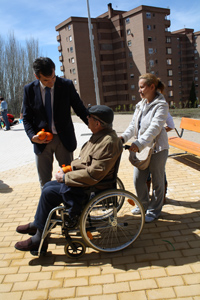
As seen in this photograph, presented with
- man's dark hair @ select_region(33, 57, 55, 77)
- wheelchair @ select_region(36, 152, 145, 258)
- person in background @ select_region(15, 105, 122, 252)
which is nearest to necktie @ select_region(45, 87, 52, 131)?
man's dark hair @ select_region(33, 57, 55, 77)

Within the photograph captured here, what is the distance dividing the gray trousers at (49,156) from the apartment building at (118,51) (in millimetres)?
50006

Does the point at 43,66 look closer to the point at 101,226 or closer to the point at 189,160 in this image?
the point at 101,226

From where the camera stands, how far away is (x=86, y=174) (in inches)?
95.7

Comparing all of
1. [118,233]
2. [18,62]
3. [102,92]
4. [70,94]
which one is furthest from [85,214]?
[102,92]

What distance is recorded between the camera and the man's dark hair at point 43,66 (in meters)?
2.68

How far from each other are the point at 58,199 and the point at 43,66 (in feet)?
4.60

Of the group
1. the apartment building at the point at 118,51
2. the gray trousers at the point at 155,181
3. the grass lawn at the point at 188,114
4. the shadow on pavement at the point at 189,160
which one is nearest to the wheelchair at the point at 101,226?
the gray trousers at the point at 155,181

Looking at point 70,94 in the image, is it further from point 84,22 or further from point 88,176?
point 84,22

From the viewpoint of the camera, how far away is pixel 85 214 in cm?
246

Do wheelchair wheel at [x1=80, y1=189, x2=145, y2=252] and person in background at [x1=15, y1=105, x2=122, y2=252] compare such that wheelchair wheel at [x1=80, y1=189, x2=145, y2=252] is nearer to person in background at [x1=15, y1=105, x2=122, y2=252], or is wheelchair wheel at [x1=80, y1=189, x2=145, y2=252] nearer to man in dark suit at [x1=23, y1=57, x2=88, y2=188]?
person in background at [x1=15, y1=105, x2=122, y2=252]

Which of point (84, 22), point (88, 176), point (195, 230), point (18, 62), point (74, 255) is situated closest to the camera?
point (88, 176)

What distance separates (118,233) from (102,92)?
5397cm

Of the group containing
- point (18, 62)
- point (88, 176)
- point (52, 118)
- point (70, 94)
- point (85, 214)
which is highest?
point (18, 62)

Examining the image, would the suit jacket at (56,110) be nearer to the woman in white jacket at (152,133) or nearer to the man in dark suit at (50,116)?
the man in dark suit at (50,116)
